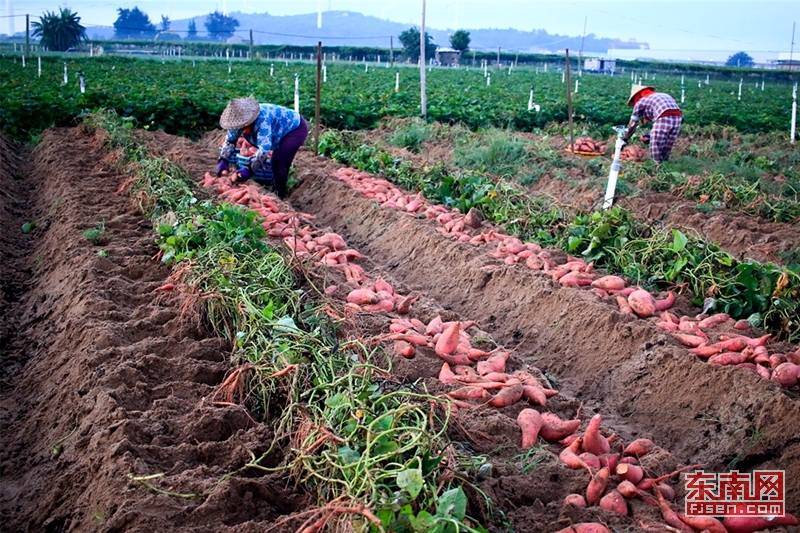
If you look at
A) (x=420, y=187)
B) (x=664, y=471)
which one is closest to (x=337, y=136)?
(x=420, y=187)

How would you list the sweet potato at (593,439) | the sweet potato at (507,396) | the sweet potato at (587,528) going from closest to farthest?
the sweet potato at (587,528)
the sweet potato at (593,439)
the sweet potato at (507,396)

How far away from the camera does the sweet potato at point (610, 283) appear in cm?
535

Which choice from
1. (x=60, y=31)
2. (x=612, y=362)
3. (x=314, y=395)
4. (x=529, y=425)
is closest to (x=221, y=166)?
(x=612, y=362)

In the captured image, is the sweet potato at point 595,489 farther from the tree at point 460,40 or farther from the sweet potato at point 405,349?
the tree at point 460,40

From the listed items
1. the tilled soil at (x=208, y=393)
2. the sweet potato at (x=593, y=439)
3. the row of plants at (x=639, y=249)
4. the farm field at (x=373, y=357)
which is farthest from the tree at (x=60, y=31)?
the sweet potato at (x=593, y=439)

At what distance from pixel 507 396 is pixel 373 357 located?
0.77 m

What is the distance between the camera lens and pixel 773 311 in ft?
15.7

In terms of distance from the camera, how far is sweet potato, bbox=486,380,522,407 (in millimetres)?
3670

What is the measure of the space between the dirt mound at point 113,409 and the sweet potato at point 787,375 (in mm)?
2782

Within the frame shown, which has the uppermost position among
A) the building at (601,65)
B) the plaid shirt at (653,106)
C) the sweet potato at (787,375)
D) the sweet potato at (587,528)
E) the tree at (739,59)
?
the tree at (739,59)

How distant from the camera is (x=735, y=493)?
3.23m

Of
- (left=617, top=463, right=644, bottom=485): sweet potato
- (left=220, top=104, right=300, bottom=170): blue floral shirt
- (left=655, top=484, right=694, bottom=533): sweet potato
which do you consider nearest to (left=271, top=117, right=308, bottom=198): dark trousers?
(left=220, top=104, right=300, bottom=170): blue floral shirt

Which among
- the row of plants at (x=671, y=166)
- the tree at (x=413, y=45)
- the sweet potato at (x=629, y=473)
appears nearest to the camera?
the sweet potato at (x=629, y=473)

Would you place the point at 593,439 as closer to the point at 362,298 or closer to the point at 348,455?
the point at 348,455
